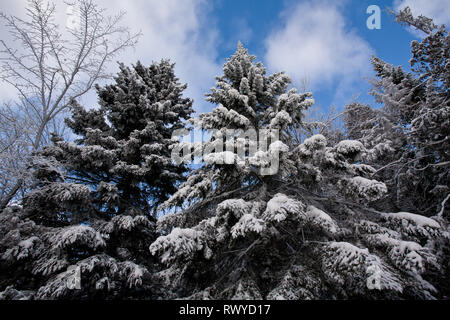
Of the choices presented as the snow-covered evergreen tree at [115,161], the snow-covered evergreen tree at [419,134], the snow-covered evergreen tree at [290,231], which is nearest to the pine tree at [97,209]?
the snow-covered evergreen tree at [115,161]

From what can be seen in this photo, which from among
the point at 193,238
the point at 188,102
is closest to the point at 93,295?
the point at 193,238

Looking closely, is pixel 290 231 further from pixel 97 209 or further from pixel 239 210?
pixel 97 209

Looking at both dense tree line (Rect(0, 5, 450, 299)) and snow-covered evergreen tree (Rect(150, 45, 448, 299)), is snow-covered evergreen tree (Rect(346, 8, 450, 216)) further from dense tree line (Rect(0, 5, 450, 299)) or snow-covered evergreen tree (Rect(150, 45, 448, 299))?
snow-covered evergreen tree (Rect(150, 45, 448, 299))

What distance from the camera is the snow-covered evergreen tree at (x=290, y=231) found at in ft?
11.5

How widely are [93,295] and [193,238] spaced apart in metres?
3.30

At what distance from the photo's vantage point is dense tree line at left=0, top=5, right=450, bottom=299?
12.5 feet

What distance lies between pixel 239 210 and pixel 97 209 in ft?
16.7

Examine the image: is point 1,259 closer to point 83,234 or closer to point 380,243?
point 83,234

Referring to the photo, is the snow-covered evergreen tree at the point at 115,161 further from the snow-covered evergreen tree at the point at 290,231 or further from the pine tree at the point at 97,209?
the snow-covered evergreen tree at the point at 290,231

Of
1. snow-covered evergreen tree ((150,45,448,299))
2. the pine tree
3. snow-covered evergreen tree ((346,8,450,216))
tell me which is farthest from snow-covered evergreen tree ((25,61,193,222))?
snow-covered evergreen tree ((346,8,450,216))

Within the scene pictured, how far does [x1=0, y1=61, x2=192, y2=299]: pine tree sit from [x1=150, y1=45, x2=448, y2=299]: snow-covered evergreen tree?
1410mm

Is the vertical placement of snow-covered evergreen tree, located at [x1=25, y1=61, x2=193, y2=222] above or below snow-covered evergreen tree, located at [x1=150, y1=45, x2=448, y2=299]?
above

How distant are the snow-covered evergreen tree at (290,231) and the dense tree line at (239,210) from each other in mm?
31

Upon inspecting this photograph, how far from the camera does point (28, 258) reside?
490 cm
